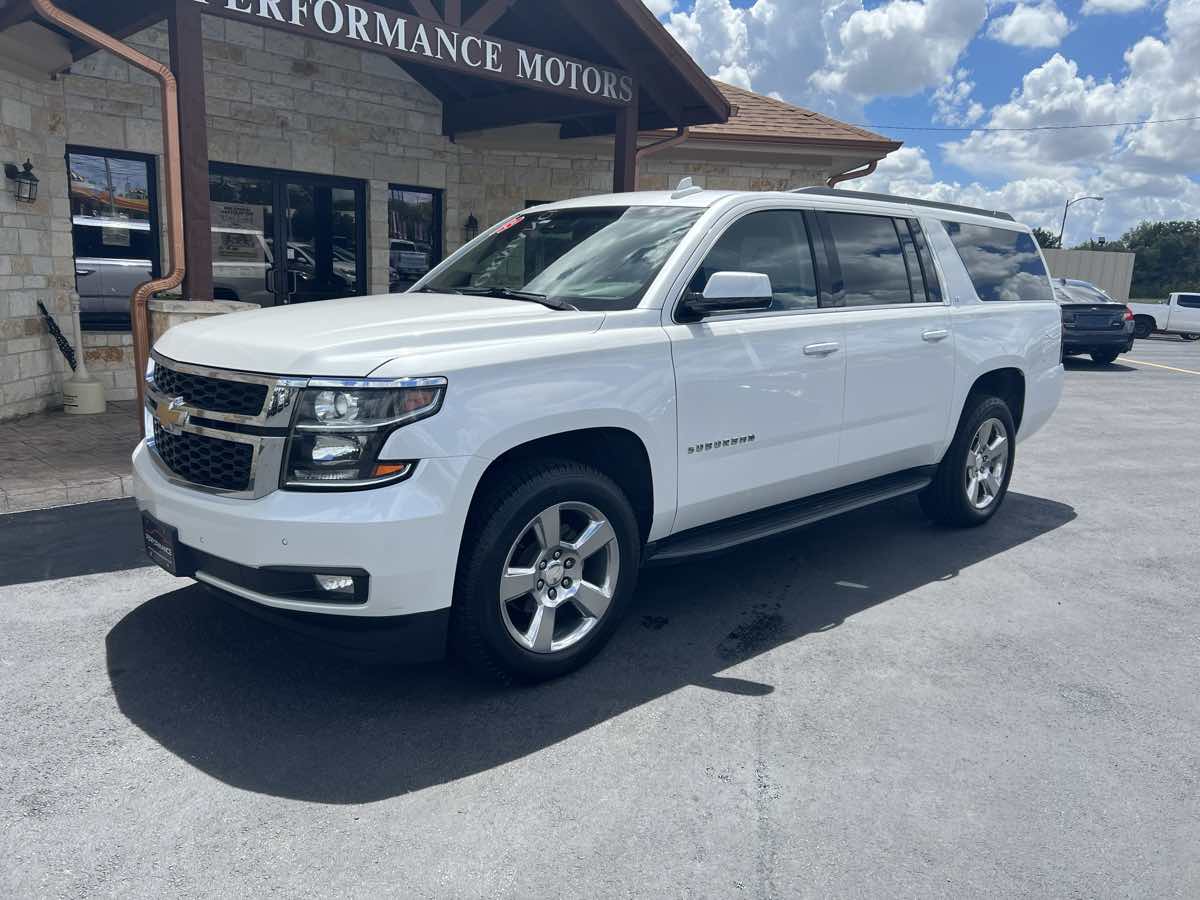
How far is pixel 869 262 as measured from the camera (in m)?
5.40

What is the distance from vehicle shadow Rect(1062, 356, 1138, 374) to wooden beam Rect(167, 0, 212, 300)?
53.4ft

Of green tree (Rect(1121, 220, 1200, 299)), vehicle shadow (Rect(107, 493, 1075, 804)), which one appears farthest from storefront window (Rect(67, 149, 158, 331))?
green tree (Rect(1121, 220, 1200, 299))

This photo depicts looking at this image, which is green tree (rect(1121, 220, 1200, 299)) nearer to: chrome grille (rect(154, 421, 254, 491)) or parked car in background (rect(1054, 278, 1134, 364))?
parked car in background (rect(1054, 278, 1134, 364))

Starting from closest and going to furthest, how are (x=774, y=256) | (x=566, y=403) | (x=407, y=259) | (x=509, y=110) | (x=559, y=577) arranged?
(x=566, y=403), (x=559, y=577), (x=774, y=256), (x=509, y=110), (x=407, y=259)

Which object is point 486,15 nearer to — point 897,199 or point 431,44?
point 431,44

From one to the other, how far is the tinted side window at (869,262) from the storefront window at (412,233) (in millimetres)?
8128

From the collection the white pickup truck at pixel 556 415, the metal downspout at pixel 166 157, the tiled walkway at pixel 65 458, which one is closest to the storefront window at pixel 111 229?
the tiled walkway at pixel 65 458

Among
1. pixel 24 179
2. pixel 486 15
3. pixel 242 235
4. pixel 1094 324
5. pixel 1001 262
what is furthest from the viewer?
pixel 1094 324

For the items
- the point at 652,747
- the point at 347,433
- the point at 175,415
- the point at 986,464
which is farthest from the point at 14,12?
the point at 986,464

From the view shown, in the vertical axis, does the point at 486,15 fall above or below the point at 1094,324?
above

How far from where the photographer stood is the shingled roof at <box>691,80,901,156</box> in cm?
1385

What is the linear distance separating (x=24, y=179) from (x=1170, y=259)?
96890 mm

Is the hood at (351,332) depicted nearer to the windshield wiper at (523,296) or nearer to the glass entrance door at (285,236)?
the windshield wiper at (523,296)

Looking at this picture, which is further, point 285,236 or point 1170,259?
point 1170,259
